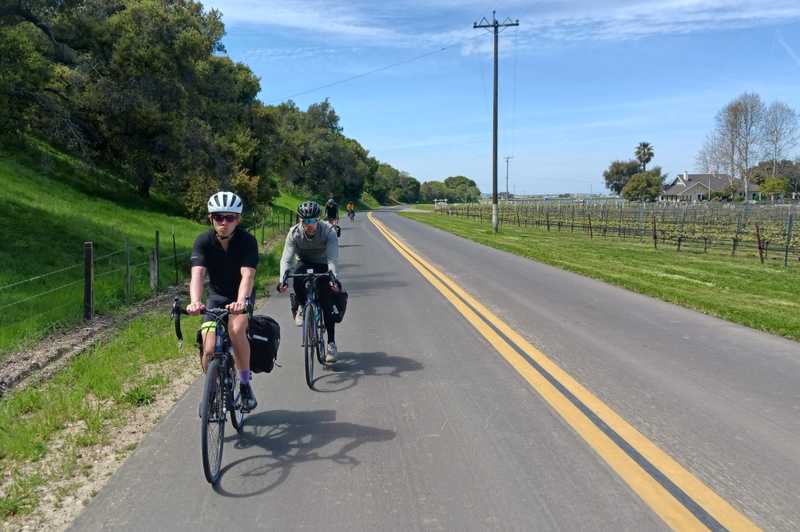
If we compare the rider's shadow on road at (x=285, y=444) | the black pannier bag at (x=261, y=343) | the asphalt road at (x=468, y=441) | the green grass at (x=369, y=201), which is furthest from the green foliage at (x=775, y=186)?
the black pannier bag at (x=261, y=343)

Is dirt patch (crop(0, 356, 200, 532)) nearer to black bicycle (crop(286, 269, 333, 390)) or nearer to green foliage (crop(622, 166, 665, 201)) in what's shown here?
black bicycle (crop(286, 269, 333, 390))

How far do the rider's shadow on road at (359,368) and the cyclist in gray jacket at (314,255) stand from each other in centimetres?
27

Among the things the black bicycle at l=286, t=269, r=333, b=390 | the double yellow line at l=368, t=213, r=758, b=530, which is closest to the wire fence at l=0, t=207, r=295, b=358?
the black bicycle at l=286, t=269, r=333, b=390

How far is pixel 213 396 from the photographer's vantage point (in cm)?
423

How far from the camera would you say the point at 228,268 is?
4.80 meters

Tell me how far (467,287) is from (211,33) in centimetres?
2609

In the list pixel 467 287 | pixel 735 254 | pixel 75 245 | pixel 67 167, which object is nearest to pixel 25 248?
pixel 75 245

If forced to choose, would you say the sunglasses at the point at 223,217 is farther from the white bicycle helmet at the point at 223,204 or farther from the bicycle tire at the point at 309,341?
the bicycle tire at the point at 309,341

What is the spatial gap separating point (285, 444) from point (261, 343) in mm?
813

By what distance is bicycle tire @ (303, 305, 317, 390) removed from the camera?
618 centimetres

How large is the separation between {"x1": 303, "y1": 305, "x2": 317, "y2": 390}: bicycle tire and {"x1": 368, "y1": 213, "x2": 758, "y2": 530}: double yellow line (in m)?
2.12

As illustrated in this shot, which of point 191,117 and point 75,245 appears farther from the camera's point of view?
point 191,117

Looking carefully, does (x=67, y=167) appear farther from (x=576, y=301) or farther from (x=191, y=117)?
(x=576, y=301)

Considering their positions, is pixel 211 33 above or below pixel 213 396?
above
